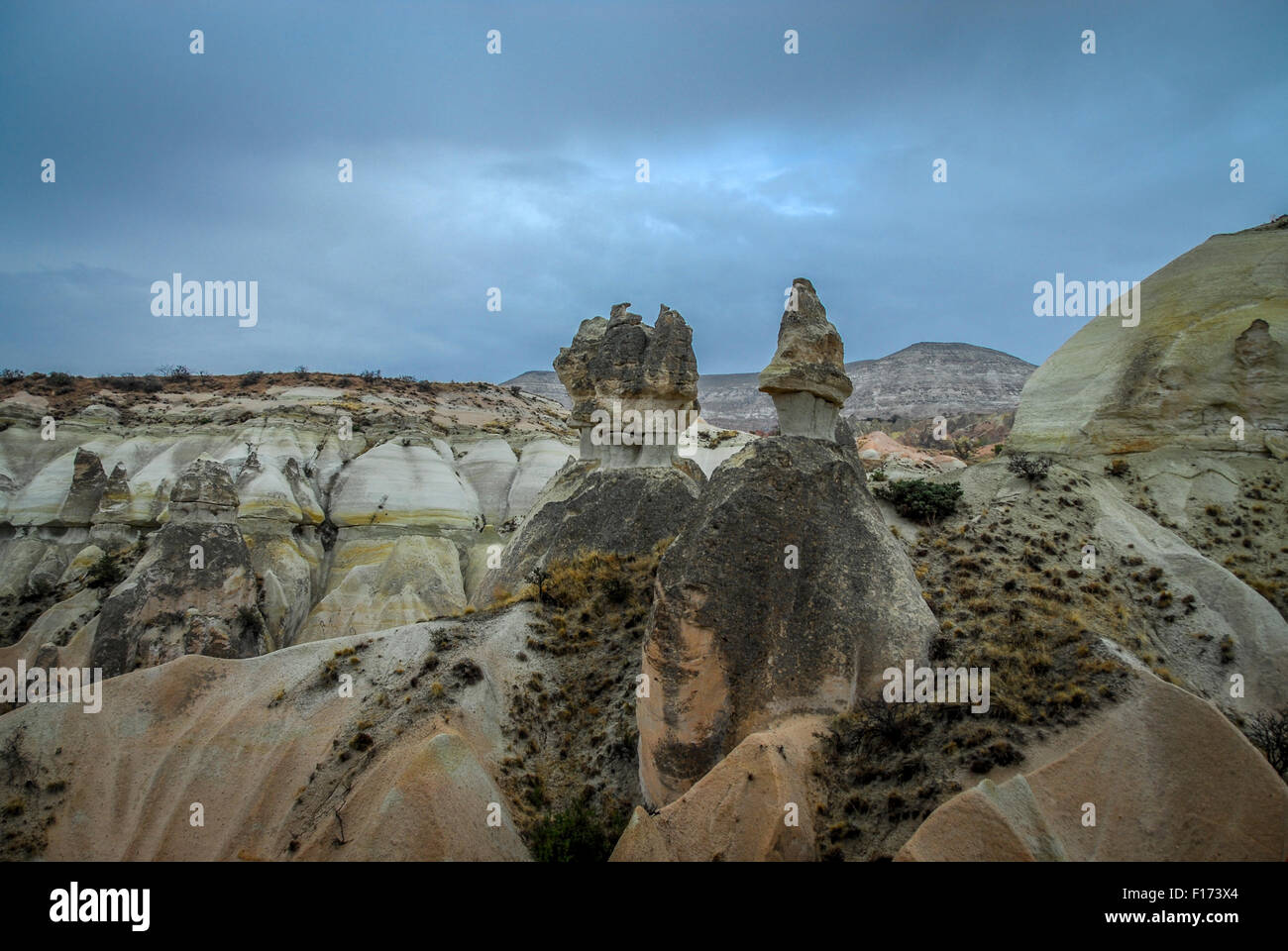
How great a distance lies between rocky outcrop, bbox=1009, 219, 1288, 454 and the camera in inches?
704

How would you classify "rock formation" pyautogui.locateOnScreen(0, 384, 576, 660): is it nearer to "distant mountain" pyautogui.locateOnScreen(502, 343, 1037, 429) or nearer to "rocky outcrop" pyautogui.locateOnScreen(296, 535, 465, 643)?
"rocky outcrop" pyautogui.locateOnScreen(296, 535, 465, 643)

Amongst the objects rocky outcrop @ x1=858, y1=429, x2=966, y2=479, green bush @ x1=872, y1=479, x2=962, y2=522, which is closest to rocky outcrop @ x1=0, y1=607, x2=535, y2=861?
green bush @ x1=872, y1=479, x2=962, y2=522

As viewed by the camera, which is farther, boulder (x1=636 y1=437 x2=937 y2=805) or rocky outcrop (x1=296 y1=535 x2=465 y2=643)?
rocky outcrop (x1=296 y1=535 x2=465 y2=643)

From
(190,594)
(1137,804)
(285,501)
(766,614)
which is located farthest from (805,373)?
(285,501)

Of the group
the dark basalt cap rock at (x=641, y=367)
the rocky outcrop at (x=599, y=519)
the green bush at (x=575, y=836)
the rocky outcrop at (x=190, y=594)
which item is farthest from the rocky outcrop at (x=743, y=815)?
the rocky outcrop at (x=190, y=594)

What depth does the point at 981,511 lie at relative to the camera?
14992 millimetres

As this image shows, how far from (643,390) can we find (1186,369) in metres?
→ 14.3

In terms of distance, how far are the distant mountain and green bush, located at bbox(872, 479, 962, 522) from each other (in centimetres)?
7167

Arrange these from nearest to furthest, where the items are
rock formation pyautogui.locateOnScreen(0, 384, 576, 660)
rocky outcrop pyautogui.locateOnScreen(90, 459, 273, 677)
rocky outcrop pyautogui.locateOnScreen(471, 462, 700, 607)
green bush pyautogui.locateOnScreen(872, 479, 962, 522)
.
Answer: green bush pyautogui.locateOnScreen(872, 479, 962, 522) → rocky outcrop pyautogui.locateOnScreen(90, 459, 273, 677) → rocky outcrop pyautogui.locateOnScreen(471, 462, 700, 607) → rock formation pyautogui.locateOnScreen(0, 384, 576, 660)

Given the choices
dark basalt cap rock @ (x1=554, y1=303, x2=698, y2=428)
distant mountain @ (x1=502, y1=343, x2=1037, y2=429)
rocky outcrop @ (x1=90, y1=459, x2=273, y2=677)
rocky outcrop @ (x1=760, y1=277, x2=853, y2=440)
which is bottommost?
rocky outcrop @ (x1=90, y1=459, x2=273, y2=677)

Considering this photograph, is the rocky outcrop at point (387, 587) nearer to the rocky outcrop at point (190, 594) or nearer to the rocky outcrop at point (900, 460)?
the rocky outcrop at point (190, 594)
